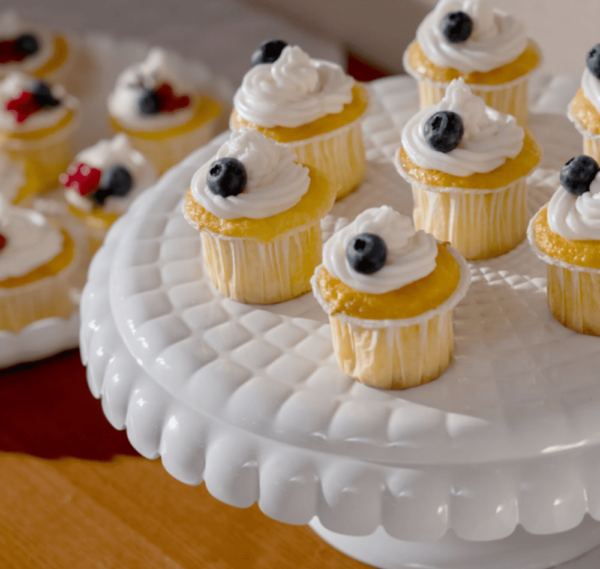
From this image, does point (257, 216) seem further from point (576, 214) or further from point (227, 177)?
point (576, 214)

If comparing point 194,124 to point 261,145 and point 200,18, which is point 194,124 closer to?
point 200,18

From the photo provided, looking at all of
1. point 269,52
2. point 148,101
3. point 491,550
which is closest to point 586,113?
point 269,52

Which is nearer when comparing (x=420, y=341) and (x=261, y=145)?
(x=420, y=341)

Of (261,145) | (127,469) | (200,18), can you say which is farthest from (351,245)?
(200,18)

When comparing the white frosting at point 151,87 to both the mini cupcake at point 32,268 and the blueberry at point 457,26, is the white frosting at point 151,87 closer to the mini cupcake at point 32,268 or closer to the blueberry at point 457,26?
Answer: the mini cupcake at point 32,268

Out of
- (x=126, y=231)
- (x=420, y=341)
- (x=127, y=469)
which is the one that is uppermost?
(x=420, y=341)

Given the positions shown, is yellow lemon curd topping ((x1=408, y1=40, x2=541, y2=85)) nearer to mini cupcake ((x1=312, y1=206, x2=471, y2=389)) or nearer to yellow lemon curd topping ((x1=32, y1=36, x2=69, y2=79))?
mini cupcake ((x1=312, y1=206, x2=471, y2=389))
